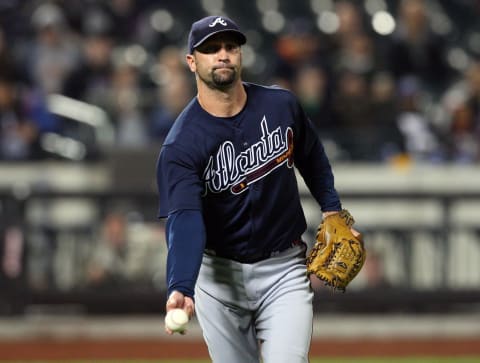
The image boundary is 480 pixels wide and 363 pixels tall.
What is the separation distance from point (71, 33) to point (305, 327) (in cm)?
856

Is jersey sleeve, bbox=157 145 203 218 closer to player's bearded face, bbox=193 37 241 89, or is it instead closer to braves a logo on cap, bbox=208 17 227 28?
player's bearded face, bbox=193 37 241 89

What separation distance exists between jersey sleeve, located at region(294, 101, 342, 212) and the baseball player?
1 centimetres

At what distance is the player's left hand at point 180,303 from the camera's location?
4.60 m

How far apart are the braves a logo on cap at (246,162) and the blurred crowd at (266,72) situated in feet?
21.2

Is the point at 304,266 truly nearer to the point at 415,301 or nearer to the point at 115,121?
the point at 415,301

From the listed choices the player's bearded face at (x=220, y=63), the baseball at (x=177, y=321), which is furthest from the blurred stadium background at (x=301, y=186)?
the baseball at (x=177, y=321)

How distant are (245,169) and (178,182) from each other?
33 cm

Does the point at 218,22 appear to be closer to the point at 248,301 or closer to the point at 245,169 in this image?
the point at 245,169

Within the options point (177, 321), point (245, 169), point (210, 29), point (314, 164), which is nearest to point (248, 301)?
point (245, 169)

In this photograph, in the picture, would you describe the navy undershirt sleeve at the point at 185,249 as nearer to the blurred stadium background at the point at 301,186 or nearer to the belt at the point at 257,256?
the belt at the point at 257,256

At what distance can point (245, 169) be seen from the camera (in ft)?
17.0

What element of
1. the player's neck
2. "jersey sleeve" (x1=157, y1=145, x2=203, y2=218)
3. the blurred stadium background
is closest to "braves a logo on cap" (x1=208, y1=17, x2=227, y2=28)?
the player's neck

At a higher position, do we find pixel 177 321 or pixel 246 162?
pixel 246 162

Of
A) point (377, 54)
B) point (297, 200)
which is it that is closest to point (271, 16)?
point (377, 54)
